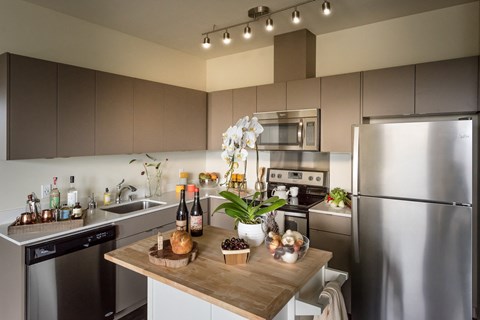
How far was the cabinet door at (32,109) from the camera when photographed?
83.9 inches

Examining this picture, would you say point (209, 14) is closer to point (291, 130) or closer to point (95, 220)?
point (291, 130)

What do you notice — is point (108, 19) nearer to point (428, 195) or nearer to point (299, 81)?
point (299, 81)

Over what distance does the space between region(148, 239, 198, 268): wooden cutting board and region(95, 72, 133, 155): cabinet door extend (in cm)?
152

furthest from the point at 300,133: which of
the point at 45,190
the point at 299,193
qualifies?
the point at 45,190

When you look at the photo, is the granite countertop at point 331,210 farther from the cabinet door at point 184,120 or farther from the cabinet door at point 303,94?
the cabinet door at point 184,120

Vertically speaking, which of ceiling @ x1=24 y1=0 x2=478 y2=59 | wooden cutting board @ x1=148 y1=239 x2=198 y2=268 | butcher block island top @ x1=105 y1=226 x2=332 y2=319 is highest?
ceiling @ x1=24 y1=0 x2=478 y2=59

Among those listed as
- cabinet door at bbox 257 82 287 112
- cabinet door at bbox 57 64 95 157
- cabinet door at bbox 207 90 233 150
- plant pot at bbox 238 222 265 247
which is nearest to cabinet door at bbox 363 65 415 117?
cabinet door at bbox 257 82 287 112

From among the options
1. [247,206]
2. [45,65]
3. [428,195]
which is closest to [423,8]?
[428,195]

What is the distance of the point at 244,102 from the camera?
11.5 feet

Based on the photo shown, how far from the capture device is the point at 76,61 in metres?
2.85

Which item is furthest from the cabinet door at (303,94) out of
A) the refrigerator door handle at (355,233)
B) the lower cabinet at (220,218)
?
the lower cabinet at (220,218)

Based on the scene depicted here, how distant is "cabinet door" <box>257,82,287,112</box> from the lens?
10.6ft

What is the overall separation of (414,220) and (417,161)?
0.42 m

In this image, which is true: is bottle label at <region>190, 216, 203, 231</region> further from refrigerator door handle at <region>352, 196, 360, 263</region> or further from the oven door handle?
the oven door handle
